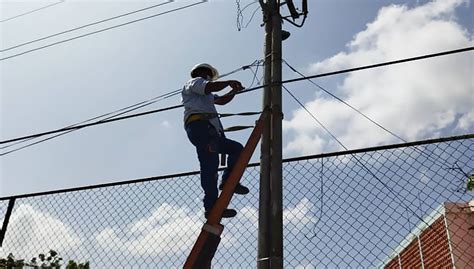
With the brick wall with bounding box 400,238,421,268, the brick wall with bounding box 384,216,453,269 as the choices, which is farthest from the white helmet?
the brick wall with bounding box 400,238,421,268

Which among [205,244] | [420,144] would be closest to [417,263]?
[420,144]

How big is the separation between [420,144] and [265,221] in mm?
1377

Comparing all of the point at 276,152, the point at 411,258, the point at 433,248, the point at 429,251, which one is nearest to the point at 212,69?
the point at 276,152

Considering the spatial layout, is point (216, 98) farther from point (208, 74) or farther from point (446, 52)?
point (446, 52)

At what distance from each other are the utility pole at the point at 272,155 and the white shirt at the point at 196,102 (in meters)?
0.70

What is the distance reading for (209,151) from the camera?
11.8 feet

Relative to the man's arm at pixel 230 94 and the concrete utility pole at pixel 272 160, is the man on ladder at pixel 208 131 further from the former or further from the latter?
the concrete utility pole at pixel 272 160

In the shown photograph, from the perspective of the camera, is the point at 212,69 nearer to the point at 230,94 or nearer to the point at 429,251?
the point at 230,94

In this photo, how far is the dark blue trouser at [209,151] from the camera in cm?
352

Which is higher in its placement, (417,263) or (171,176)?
(417,263)

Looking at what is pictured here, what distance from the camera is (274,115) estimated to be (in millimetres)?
2988

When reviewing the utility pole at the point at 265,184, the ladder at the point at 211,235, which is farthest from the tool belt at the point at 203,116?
the ladder at the point at 211,235

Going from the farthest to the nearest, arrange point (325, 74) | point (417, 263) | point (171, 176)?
point (417, 263) → point (171, 176) → point (325, 74)

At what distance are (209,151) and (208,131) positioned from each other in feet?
0.56
